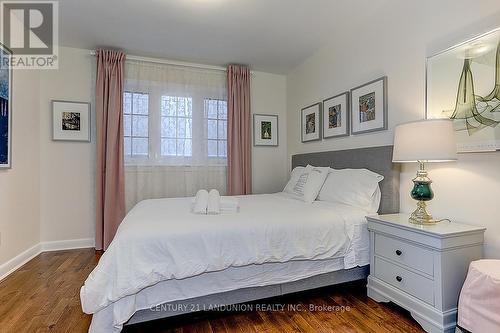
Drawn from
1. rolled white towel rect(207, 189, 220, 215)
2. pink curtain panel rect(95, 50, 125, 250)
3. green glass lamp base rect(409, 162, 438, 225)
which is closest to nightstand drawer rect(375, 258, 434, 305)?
green glass lamp base rect(409, 162, 438, 225)

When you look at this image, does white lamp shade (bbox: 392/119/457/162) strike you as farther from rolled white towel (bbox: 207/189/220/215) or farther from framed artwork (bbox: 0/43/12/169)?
framed artwork (bbox: 0/43/12/169)

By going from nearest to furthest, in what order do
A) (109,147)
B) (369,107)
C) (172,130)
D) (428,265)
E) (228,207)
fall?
(428,265) → (228,207) → (369,107) → (109,147) → (172,130)

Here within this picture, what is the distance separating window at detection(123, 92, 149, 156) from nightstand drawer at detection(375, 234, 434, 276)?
2918mm

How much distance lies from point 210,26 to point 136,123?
1.57 meters

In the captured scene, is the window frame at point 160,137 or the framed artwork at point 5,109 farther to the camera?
the window frame at point 160,137

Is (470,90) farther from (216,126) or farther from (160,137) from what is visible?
(160,137)

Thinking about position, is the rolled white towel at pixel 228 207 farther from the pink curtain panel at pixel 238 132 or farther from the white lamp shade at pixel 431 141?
the pink curtain panel at pixel 238 132

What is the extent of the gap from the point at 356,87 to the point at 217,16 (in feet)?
5.27

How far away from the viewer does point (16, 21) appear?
254cm

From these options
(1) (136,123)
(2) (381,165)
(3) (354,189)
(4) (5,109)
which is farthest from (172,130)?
(2) (381,165)

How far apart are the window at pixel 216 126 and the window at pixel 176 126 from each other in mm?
258

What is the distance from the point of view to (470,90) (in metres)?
1.71

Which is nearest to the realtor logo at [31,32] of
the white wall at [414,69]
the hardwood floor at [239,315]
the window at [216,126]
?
the window at [216,126]

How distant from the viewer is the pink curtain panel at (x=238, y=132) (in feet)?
12.3
